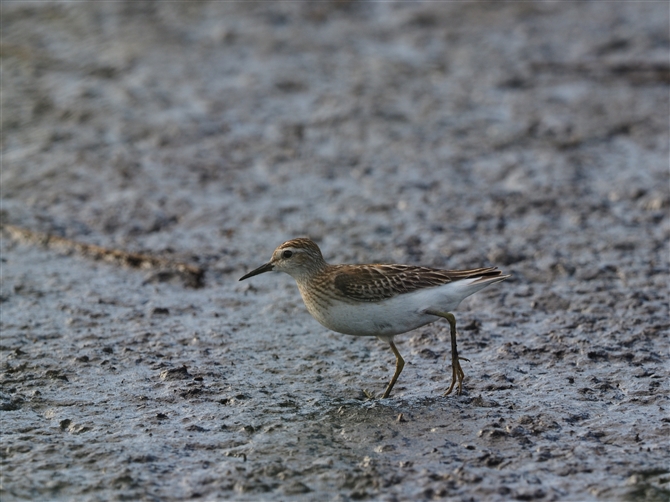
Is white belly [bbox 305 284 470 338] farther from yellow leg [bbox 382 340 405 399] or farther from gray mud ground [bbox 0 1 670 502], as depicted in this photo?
gray mud ground [bbox 0 1 670 502]

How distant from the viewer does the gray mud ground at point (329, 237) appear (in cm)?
589

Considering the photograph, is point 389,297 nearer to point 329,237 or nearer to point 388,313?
point 388,313

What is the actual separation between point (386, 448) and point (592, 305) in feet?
9.55

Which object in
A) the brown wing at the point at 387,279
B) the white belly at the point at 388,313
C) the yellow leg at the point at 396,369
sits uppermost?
the brown wing at the point at 387,279

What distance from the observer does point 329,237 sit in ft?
31.0

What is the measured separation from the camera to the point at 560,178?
416 inches

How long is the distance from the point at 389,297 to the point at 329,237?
2914 mm

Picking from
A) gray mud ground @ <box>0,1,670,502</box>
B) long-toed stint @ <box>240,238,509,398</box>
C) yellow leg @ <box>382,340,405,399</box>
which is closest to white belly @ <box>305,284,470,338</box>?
long-toed stint @ <box>240,238,509,398</box>

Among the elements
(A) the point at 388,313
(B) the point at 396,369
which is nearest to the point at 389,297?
(A) the point at 388,313

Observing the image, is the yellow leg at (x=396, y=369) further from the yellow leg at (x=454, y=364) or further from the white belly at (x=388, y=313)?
the yellow leg at (x=454, y=364)

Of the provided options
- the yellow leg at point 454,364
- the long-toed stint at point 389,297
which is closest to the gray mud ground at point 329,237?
the yellow leg at point 454,364

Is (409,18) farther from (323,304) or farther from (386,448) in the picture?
(386,448)

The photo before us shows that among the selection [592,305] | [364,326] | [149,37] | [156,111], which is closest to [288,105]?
[156,111]

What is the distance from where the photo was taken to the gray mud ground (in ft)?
19.3
